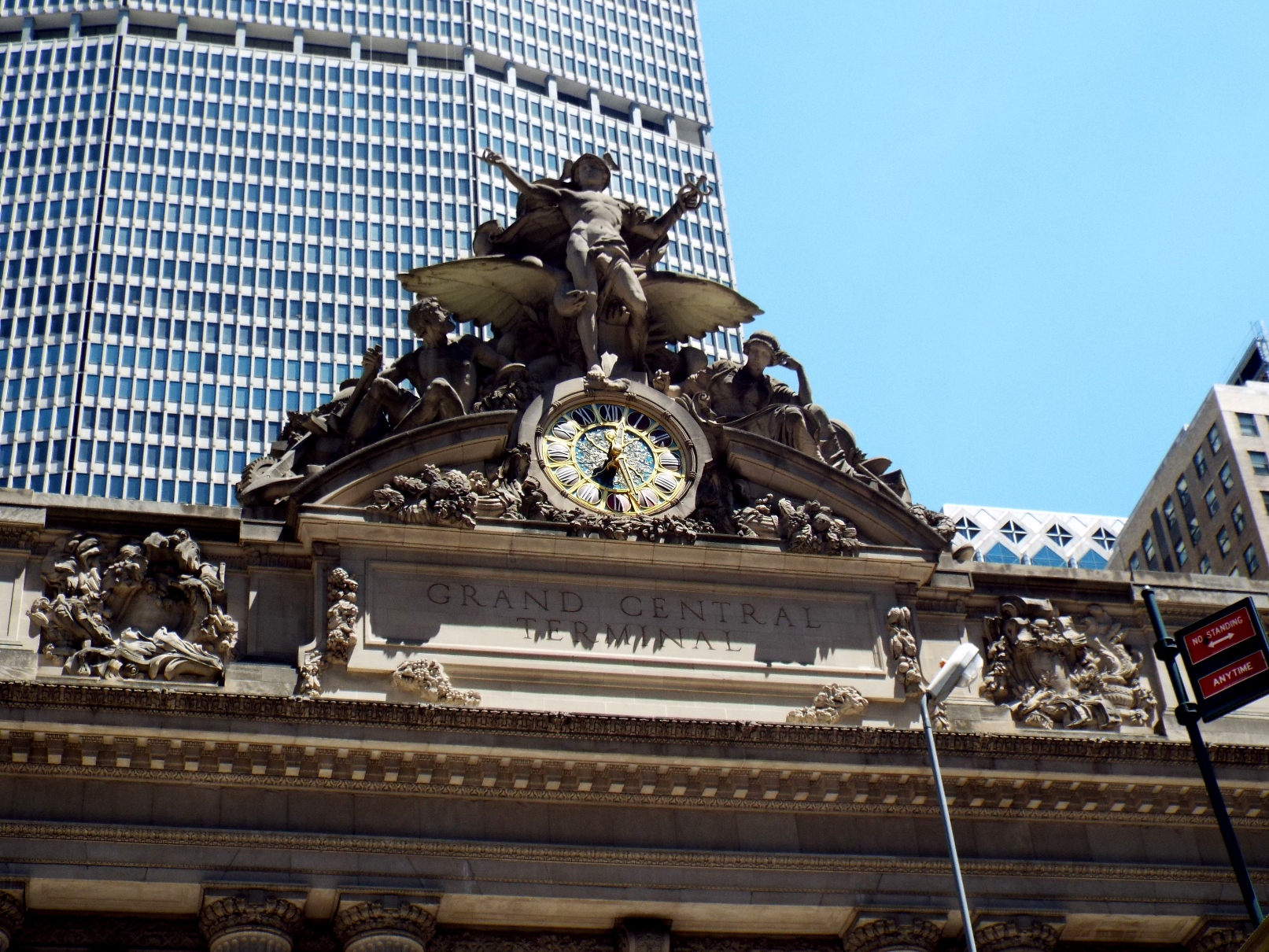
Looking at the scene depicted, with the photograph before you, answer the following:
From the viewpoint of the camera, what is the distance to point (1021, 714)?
3734 cm

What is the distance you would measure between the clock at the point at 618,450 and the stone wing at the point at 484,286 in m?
2.89

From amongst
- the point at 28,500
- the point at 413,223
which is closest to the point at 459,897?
the point at 28,500

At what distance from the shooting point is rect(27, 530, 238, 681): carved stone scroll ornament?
33.6m

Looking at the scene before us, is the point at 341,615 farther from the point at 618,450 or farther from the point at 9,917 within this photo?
the point at 9,917

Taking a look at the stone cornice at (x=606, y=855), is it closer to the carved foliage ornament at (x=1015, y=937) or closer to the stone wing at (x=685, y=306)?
the carved foliage ornament at (x=1015, y=937)

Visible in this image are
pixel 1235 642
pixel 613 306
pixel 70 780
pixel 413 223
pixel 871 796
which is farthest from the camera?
pixel 413 223

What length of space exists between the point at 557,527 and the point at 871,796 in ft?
24.2

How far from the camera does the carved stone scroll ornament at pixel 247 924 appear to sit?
31.2 m

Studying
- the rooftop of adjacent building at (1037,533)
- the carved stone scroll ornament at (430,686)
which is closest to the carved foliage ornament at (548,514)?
the carved stone scroll ornament at (430,686)

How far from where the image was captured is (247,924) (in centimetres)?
3130

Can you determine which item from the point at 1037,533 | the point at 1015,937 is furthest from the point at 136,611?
the point at 1037,533

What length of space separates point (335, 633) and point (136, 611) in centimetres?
342

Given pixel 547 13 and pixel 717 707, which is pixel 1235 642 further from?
pixel 547 13

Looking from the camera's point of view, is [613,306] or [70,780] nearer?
[70,780]
